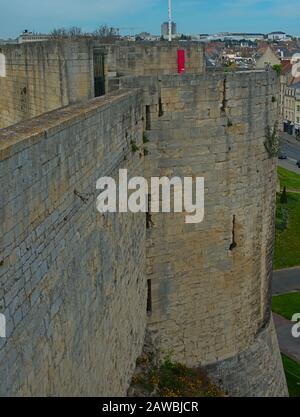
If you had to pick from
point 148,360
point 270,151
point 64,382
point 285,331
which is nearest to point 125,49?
point 270,151

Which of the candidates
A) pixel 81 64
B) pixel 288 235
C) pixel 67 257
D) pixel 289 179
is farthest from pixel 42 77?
pixel 289 179

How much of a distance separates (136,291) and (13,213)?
239 inches

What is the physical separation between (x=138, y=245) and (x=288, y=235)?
75.2 feet

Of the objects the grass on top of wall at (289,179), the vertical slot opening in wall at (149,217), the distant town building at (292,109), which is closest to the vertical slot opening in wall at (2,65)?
the vertical slot opening in wall at (149,217)

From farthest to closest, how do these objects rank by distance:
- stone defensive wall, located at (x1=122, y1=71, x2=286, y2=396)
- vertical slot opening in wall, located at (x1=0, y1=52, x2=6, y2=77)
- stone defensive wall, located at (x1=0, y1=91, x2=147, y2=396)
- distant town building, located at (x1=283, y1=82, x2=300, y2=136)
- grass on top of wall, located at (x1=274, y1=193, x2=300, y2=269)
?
distant town building, located at (x1=283, y1=82, x2=300, y2=136) < grass on top of wall, located at (x1=274, y1=193, x2=300, y2=269) < vertical slot opening in wall, located at (x1=0, y1=52, x2=6, y2=77) < stone defensive wall, located at (x1=122, y1=71, x2=286, y2=396) < stone defensive wall, located at (x1=0, y1=91, x2=147, y2=396)

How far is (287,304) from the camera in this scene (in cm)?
2441

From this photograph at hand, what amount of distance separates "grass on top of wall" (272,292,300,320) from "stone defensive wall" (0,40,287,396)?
27.4 ft

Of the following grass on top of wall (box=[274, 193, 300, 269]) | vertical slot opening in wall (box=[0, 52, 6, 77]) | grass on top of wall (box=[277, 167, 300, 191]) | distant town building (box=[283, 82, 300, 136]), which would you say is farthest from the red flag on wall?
distant town building (box=[283, 82, 300, 136])

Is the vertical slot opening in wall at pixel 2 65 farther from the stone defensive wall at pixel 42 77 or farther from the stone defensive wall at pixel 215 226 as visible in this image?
the stone defensive wall at pixel 215 226

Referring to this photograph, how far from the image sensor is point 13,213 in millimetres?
5066

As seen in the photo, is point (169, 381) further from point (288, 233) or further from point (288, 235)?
point (288, 233)

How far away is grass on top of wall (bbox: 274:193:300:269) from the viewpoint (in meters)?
29.5

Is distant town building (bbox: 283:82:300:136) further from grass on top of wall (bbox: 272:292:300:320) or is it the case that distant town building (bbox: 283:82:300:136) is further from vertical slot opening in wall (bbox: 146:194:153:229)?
vertical slot opening in wall (bbox: 146:194:153:229)
